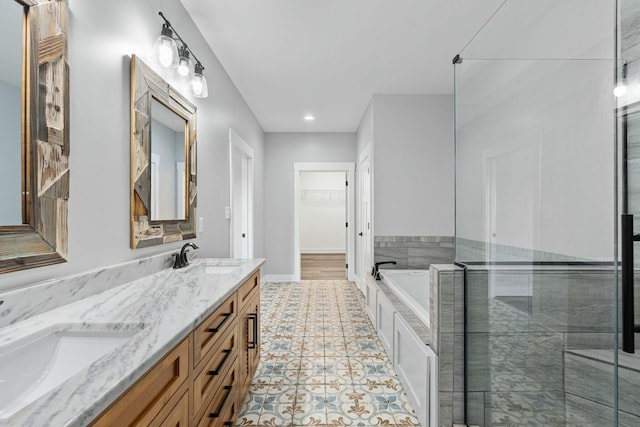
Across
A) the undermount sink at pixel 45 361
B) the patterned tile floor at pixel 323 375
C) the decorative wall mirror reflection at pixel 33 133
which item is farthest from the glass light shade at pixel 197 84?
the patterned tile floor at pixel 323 375

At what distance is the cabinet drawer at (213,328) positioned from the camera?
3.45ft

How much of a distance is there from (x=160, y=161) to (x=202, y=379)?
4.16ft

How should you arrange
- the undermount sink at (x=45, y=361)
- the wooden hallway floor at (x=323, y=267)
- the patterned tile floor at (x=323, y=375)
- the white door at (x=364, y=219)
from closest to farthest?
the undermount sink at (x=45, y=361) → the patterned tile floor at (x=323, y=375) → the white door at (x=364, y=219) → the wooden hallway floor at (x=323, y=267)

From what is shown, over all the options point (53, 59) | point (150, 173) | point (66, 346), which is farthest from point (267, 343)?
point (53, 59)

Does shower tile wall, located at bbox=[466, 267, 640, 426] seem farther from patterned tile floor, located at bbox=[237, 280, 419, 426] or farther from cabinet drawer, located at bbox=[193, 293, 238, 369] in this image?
cabinet drawer, located at bbox=[193, 293, 238, 369]

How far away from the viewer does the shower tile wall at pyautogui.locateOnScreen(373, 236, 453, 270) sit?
3.64 metres

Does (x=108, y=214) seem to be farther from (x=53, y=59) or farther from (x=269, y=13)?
A: (x=269, y=13)

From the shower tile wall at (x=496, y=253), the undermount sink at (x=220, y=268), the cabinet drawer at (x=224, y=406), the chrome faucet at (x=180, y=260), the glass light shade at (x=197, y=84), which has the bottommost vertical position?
the cabinet drawer at (x=224, y=406)

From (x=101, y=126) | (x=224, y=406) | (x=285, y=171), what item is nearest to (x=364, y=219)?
(x=285, y=171)

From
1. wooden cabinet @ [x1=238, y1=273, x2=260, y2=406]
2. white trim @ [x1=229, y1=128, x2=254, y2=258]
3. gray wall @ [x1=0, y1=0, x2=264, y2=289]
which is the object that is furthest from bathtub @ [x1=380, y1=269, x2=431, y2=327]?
gray wall @ [x1=0, y1=0, x2=264, y2=289]

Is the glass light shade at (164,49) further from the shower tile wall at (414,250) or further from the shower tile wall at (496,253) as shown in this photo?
the shower tile wall at (414,250)

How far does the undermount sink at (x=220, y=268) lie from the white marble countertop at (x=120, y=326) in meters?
0.29

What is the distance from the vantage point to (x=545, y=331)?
130 centimetres

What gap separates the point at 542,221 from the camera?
4.26 feet
